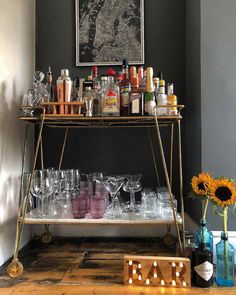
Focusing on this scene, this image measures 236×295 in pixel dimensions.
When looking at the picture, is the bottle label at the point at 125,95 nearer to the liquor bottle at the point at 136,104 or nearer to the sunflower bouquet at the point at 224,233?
the liquor bottle at the point at 136,104

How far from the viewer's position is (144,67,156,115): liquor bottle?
1604mm

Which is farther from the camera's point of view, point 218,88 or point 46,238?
point 46,238

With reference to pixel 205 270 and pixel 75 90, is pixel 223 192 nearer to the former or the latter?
pixel 205 270

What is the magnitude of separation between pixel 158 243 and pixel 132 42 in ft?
4.68

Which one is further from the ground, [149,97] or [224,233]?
[149,97]

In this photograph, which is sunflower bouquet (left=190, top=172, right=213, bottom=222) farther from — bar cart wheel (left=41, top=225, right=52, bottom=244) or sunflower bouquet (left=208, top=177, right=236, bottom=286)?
bar cart wheel (left=41, top=225, right=52, bottom=244)

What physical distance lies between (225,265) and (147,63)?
1.42m

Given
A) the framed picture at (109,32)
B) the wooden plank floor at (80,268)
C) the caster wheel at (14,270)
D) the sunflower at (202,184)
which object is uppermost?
the framed picture at (109,32)

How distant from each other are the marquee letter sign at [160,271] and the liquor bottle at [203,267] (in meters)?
0.04

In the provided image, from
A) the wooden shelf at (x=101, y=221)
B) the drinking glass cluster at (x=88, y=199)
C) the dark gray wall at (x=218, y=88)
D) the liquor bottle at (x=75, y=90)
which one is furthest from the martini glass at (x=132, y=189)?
the liquor bottle at (x=75, y=90)

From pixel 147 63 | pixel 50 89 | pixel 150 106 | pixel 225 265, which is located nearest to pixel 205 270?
pixel 225 265

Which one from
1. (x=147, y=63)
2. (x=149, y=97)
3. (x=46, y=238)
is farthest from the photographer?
(x=147, y=63)

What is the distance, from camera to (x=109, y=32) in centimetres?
220

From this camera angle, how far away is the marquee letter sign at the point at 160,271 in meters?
1.41
